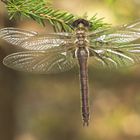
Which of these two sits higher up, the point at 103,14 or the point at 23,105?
the point at 103,14

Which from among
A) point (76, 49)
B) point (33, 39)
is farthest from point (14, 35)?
point (76, 49)

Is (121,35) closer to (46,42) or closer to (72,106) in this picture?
(46,42)

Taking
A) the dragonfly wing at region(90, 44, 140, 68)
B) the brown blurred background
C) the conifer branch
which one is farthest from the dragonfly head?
the brown blurred background

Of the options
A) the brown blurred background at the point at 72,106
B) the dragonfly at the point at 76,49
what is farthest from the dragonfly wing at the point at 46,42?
the brown blurred background at the point at 72,106

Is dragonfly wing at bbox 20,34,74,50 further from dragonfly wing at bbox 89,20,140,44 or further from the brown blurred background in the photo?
the brown blurred background

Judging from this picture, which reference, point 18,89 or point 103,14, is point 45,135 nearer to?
point 18,89

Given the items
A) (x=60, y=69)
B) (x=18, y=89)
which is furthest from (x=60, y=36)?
(x=18, y=89)
